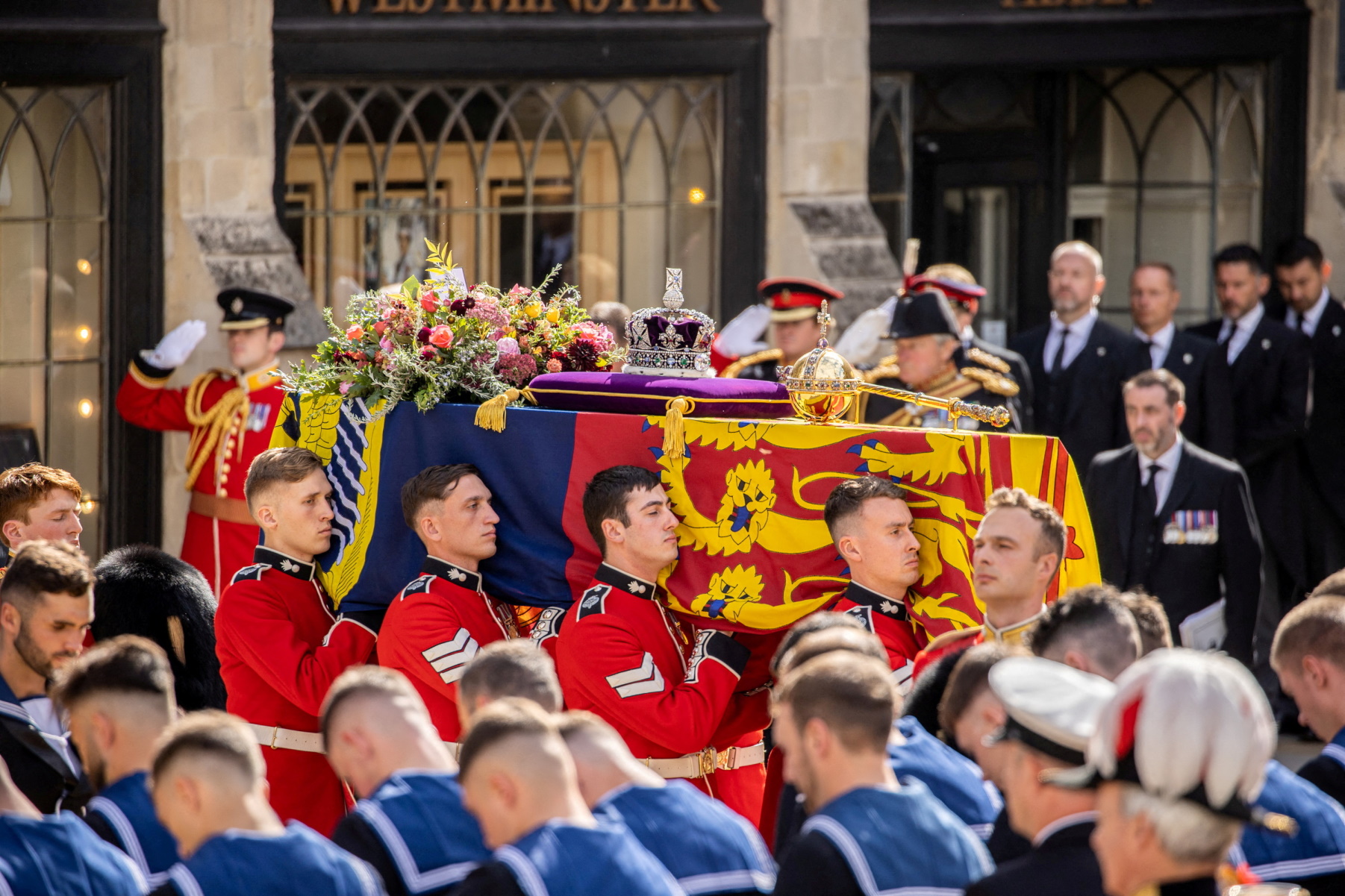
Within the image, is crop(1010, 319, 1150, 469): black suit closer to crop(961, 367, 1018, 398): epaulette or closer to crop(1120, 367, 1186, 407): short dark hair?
crop(961, 367, 1018, 398): epaulette

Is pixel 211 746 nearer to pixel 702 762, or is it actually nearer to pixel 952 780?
pixel 952 780

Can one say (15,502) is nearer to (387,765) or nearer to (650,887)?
(387,765)

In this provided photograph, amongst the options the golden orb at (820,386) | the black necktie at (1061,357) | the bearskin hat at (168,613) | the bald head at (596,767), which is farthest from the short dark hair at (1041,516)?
the black necktie at (1061,357)

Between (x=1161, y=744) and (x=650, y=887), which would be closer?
(x=1161, y=744)

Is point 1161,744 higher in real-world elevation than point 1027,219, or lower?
lower

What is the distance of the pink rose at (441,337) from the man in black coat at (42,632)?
4.53 feet

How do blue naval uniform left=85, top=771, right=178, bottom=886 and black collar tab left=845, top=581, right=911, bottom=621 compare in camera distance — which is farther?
black collar tab left=845, top=581, right=911, bottom=621

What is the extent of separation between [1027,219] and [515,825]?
824 cm

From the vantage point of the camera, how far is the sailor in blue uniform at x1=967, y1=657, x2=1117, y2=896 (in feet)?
9.67

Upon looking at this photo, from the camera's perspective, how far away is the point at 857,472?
4.91 metres

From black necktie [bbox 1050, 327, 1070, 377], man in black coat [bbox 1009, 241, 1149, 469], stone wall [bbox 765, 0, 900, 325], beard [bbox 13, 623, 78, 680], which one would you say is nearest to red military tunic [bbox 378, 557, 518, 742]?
beard [bbox 13, 623, 78, 680]

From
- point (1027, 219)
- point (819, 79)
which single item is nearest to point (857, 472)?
point (819, 79)

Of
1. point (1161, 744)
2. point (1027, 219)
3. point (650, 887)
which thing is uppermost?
point (1027, 219)

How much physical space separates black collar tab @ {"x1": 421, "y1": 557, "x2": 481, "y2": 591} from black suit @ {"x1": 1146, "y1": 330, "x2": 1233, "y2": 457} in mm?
4422
